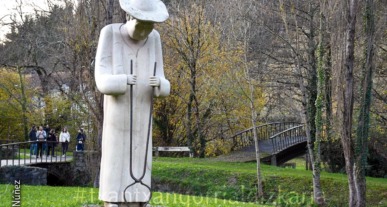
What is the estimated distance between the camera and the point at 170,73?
26031 mm

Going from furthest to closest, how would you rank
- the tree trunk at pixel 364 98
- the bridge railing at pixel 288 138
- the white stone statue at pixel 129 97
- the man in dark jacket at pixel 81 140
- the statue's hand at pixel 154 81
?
the bridge railing at pixel 288 138
the man in dark jacket at pixel 81 140
the tree trunk at pixel 364 98
the statue's hand at pixel 154 81
the white stone statue at pixel 129 97

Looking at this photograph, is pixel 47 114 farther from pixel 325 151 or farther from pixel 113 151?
pixel 113 151

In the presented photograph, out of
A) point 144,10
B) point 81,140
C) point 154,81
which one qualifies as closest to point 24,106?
point 81,140

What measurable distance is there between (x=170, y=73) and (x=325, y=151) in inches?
320

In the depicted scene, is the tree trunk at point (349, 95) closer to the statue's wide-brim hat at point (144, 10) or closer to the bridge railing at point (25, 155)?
the statue's wide-brim hat at point (144, 10)

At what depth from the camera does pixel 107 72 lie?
6.18m

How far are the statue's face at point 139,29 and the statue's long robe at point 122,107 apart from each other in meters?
0.10

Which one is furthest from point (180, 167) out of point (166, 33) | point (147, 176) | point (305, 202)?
point (147, 176)

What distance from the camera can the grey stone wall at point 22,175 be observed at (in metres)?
19.8

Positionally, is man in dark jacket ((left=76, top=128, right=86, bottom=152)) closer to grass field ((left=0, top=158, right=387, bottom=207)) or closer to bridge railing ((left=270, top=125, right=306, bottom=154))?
grass field ((left=0, top=158, right=387, bottom=207))

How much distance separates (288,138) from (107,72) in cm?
2273

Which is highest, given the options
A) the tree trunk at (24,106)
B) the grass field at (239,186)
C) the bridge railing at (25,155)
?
the tree trunk at (24,106)

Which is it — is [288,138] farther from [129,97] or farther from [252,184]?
[129,97]

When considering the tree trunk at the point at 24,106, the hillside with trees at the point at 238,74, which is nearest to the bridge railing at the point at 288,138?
the hillside with trees at the point at 238,74
